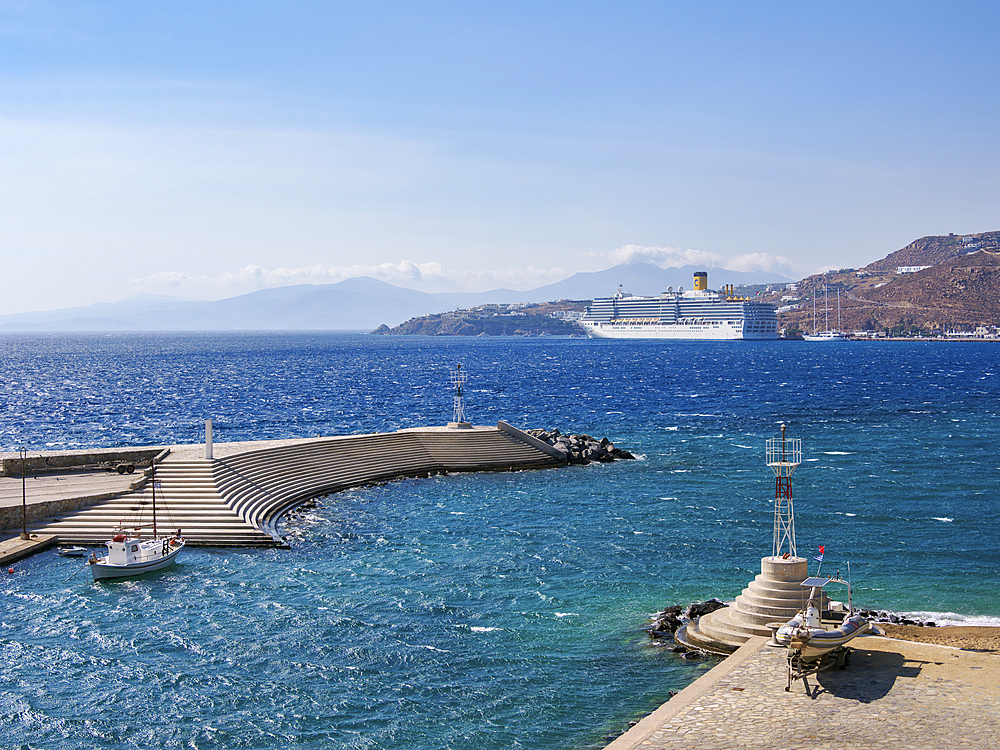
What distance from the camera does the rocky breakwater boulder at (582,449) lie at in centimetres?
4775

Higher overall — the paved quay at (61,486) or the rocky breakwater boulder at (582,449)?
the paved quay at (61,486)

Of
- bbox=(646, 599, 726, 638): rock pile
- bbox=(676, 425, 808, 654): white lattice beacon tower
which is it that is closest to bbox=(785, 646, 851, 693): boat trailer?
bbox=(676, 425, 808, 654): white lattice beacon tower

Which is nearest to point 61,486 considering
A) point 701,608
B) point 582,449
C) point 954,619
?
point 701,608

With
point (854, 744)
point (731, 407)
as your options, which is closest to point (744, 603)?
point (854, 744)

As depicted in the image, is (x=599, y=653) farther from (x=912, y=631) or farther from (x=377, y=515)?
(x=377, y=515)

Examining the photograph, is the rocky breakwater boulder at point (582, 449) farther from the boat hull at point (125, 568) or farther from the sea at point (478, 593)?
the boat hull at point (125, 568)

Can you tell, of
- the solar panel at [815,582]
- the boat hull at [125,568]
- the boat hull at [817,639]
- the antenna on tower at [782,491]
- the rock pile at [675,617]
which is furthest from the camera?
the boat hull at [125,568]

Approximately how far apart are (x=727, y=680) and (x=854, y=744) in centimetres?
314

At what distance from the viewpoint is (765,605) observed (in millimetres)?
19719

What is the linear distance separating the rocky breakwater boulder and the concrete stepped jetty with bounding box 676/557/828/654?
89.5 feet

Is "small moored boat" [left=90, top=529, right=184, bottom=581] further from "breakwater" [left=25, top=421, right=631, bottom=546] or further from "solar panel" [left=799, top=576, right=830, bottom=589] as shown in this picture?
"solar panel" [left=799, top=576, right=830, bottom=589]

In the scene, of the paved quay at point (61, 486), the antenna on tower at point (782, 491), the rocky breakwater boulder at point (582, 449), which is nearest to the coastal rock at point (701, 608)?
the antenna on tower at point (782, 491)

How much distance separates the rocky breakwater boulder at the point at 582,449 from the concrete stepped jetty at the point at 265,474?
0.77 metres

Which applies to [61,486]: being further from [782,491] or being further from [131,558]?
[782,491]
